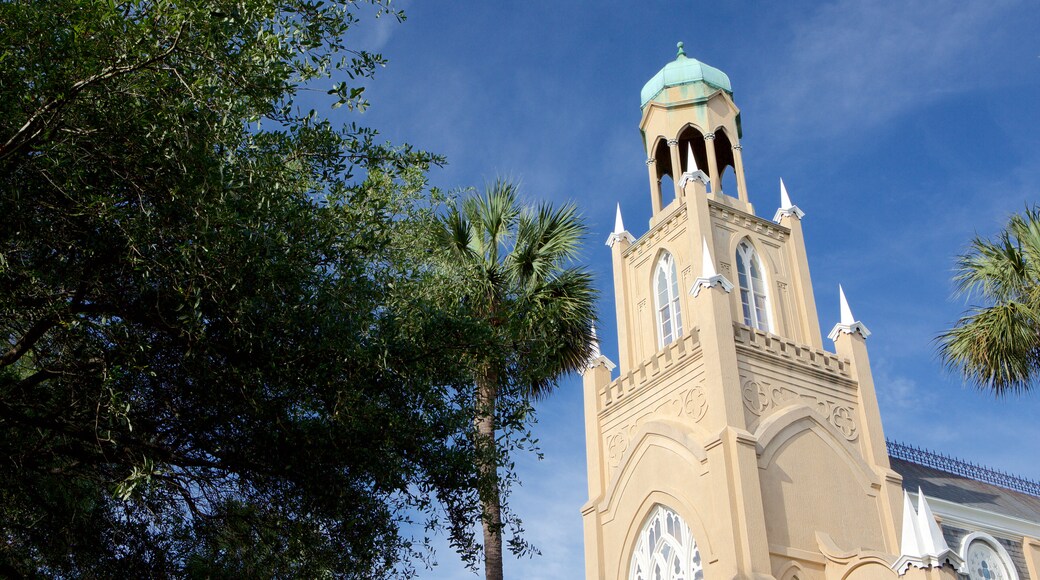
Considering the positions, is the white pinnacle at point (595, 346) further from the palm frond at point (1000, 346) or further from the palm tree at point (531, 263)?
the palm frond at point (1000, 346)

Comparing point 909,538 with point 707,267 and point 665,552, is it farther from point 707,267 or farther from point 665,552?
point 707,267

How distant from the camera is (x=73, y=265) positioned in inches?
315

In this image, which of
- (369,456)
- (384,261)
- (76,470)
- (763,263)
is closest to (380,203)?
(384,261)

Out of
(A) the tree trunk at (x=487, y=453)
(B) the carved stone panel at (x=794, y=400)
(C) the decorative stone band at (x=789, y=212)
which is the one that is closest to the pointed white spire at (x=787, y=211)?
(C) the decorative stone band at (x=789, y=212)

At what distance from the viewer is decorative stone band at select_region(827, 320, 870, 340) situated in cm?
2281

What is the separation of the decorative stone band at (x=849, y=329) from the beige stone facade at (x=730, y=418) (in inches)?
2.0

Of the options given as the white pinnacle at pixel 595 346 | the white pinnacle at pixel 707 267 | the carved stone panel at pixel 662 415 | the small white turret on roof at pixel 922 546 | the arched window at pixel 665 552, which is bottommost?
the small white turret on roof at pixel 922 546

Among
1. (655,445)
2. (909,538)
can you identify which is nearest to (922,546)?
(909,538)

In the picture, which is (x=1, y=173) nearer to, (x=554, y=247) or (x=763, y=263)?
(x=554, y=247)

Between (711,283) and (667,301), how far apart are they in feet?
9.67

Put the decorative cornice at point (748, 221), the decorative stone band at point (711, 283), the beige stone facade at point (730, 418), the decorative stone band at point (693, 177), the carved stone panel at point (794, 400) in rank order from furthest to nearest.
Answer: the decorative cornice at point (748, 221) → the decorative stone band at point (693, 177) → the decorative stone band at point (711, 283) → the carved stone panel at point (794, 400) → the beige stone facade at point (730, 418)

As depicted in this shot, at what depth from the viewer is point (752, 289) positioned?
77.0 feet

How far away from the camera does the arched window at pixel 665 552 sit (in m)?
19.3

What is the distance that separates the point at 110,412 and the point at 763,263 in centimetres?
1881
